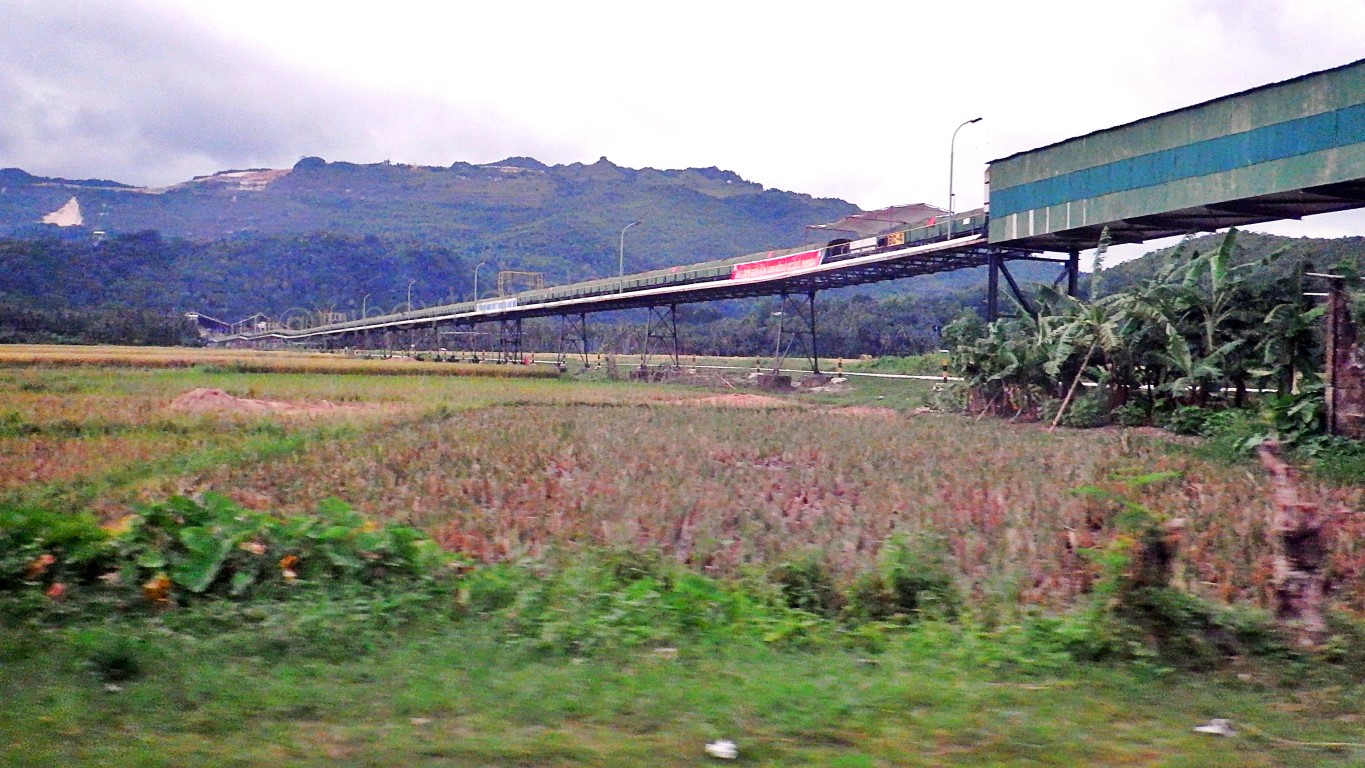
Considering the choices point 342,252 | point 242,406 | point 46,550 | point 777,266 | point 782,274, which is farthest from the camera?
point 342,252

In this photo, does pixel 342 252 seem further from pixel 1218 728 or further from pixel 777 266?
pixel 1218 728

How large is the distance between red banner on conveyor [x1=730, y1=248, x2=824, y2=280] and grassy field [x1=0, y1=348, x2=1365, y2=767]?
22416mm

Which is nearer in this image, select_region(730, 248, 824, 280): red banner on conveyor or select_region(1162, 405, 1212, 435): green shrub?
select_region(1162, 405, 1212, 435): green shrub

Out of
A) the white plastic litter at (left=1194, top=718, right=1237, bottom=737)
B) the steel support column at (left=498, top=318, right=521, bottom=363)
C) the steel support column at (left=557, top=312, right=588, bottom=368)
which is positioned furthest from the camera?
the steel support column at (left=498, top=318, right=521, bottom=363)

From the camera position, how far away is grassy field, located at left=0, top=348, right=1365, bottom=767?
4184 mm

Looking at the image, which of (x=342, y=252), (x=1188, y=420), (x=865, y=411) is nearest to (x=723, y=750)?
(x=1188, y=420)

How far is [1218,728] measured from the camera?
4.42 m

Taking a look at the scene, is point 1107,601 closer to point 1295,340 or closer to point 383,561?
point 383,561

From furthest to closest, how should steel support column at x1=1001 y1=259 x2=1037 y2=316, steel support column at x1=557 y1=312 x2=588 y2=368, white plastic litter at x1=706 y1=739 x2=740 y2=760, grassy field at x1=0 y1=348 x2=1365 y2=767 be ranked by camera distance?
1. steel support column at x1=557 y1=312 x2=588 y2=368
2. steel support column at x1=1001 y1=259 x2=1037 y2=316
3. grassy field at x1=0 y1=348 x2=1365 y2=767
4. white plastic litter at x1=706 y1=739 x2=740 y2=760

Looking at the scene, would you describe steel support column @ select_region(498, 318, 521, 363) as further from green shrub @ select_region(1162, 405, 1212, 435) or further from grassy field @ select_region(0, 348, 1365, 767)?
grassy field @ select_region(0, 348, 1365, 767)

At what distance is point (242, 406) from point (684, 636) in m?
17.3

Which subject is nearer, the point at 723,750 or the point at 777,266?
the point at 723,750

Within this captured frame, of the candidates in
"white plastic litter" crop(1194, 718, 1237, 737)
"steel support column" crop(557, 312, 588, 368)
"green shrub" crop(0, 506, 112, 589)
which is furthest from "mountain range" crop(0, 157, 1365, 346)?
"green shrub" crop(0, 506, 112, 589)

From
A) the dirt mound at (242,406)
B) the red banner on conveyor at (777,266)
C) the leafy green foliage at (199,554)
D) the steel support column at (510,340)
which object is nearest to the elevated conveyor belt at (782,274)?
the red banner on conveyor at (777,266)
